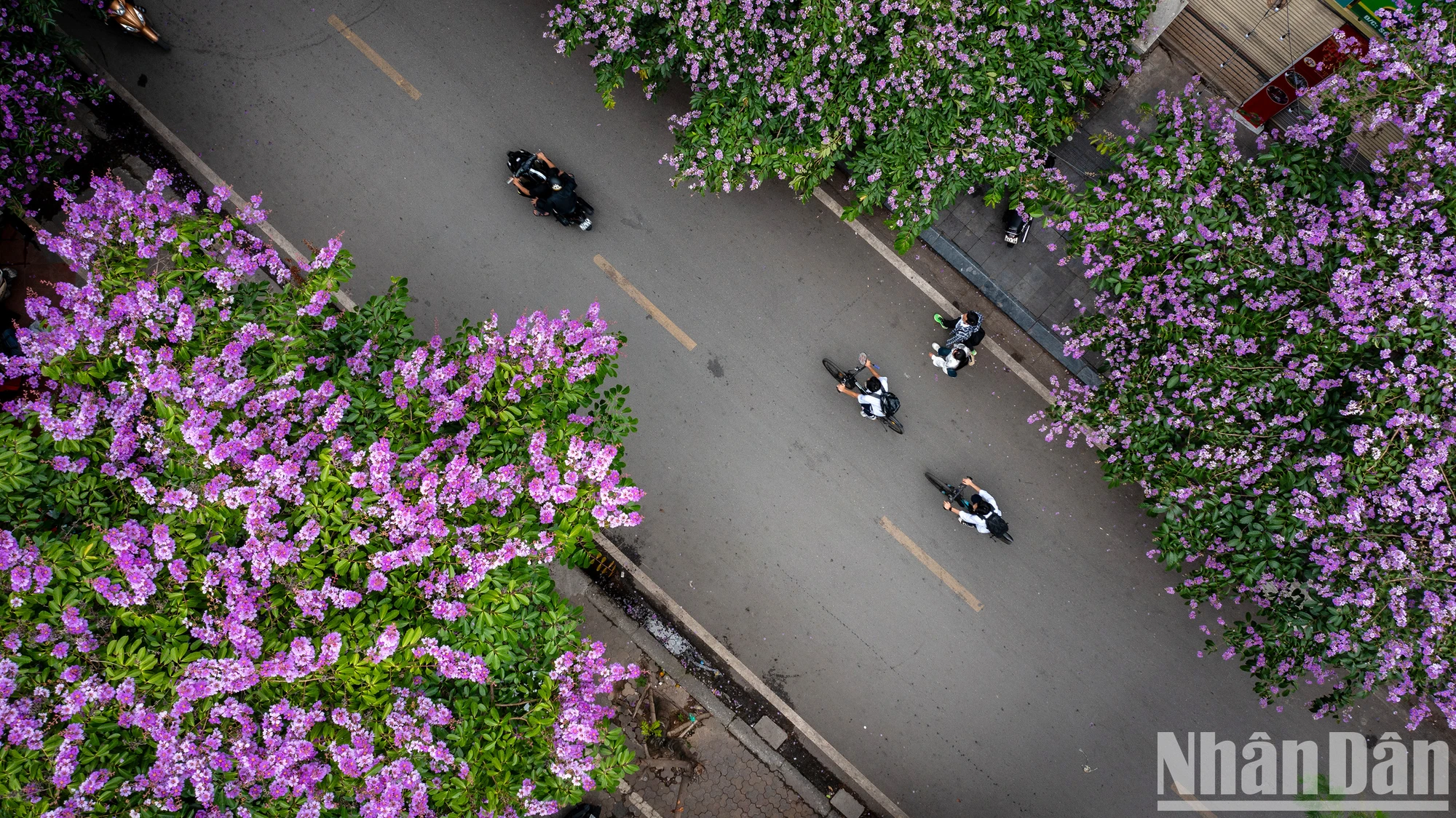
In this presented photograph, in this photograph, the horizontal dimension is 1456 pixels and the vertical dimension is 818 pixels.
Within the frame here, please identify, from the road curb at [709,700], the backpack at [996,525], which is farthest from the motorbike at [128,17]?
the backpack at [996,525]

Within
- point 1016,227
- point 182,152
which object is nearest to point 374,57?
point 182,152

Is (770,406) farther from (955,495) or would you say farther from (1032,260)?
(1032,260)

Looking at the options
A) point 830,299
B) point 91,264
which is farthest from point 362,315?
point 830,299

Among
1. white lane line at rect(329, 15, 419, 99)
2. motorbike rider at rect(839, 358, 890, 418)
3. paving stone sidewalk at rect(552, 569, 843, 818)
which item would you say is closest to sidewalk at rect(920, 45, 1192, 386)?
motorbike rider at rect(839, 358, 890, 418)

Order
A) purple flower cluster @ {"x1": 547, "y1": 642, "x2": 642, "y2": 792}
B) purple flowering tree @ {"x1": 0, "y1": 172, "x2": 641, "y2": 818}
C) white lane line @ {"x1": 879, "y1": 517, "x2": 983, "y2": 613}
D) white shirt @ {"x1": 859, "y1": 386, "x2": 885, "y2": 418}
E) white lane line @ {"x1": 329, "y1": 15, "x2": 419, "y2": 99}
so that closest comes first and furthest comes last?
purple flowering tree @ {"x1": 0, "y1": 172, "x2": 641, "y2": 818}, purple flower cluster @ {"x1": 547, "y1": 642, "x2": 642, "y2": 792}, white shirt @ {"x1": 859, "y1": 386, "x2": 885, "y2": 418}, white lane line @ {"x1": 879, "y1": 517, "x2": 983, "y2": 613}, white lane line @ {"x1": 329, "y1": 15, "x2": 419, "y2": 99}

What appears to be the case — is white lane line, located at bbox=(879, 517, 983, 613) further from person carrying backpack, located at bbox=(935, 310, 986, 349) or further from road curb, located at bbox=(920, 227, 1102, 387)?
road curb, located at bbox=(920, 227, 1102, 387)

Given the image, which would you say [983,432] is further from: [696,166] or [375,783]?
[375,783]
